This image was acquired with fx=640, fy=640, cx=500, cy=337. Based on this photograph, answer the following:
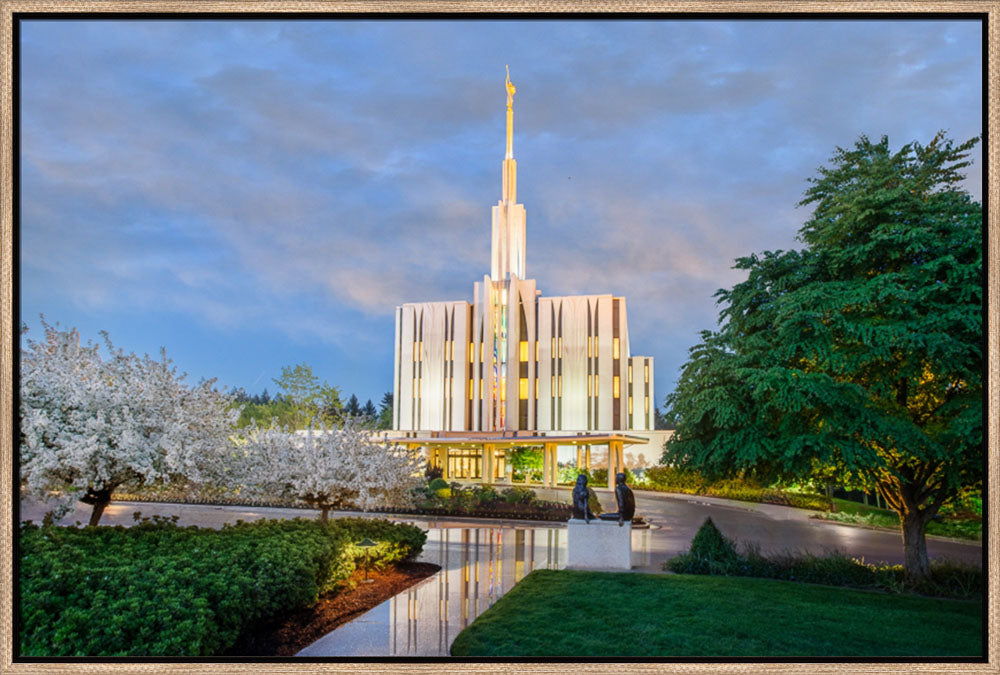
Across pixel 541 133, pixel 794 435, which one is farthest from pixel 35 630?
pixel 541 133

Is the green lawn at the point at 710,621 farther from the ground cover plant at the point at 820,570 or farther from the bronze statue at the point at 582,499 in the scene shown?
the bronze statue at the point at 582,499

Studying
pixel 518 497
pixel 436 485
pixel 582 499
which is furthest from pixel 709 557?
pixel 436 485

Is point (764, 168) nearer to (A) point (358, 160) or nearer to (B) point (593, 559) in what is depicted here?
(B) point (593, 559)

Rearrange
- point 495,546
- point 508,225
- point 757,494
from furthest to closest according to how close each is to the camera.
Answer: point 508,225
point 757,494
point 495,546

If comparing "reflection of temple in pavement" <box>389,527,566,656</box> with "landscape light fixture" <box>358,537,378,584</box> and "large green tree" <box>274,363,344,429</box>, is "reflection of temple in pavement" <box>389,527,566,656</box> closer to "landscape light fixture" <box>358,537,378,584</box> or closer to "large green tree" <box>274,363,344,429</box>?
"landscape light fixture" <box>358,537,378,584</box>

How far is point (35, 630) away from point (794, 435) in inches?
336

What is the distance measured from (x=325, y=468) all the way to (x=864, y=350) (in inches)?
299

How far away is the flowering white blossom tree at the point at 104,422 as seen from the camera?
7203 millimetres

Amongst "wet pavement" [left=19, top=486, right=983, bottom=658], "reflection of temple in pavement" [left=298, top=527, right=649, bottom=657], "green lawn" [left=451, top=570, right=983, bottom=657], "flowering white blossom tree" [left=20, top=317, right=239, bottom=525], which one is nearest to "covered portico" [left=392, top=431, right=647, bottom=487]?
"wet pavement" [left=19, top=486, right=983, bottom=658]

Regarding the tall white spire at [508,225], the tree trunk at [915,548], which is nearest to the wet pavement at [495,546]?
the tree trunk at [915,548]

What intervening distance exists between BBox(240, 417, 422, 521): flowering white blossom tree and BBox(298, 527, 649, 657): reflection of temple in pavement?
1594 millimetres

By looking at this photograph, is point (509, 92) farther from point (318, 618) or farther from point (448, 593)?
point (318, 618)

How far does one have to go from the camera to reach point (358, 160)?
2005cm

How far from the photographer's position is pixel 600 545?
9.90m
